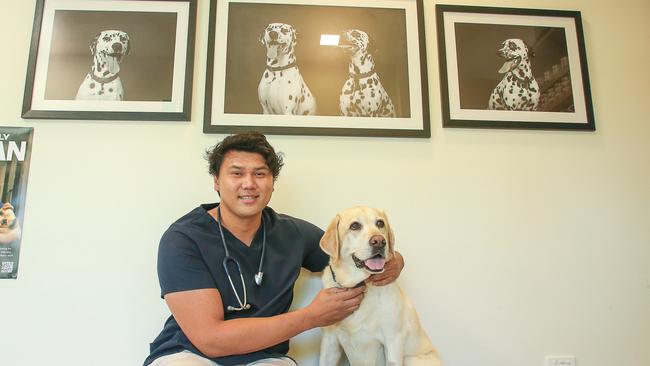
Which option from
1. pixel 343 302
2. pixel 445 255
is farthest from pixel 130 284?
pixel 445 255

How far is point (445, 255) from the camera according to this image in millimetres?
1805

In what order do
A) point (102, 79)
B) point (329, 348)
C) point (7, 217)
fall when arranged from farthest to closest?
point (102, 79)
point (7, 217)
point (329, 348)

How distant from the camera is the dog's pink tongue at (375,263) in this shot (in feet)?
4.23

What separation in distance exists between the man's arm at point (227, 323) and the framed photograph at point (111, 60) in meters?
0.94

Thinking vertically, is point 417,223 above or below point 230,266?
above

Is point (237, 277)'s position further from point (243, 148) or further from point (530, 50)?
point (530, 50)

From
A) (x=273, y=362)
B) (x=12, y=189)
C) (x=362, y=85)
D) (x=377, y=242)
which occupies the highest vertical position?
(x=362, y=85)

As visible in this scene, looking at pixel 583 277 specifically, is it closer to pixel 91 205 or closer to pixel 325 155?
pixel 325 155

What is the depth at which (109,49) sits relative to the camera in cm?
182

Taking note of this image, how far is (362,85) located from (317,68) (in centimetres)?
25

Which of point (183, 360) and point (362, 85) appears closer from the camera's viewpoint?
point (183, 360)

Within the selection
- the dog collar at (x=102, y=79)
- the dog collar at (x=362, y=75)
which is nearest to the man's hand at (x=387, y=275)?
the dog collar at (x=362, y=75)

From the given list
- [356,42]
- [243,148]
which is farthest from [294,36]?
[243,148]

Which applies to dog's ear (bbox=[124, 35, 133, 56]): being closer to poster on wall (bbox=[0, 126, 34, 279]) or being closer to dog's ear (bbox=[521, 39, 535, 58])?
poster on wall (bbox=[0, 126, 34, 279])
